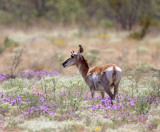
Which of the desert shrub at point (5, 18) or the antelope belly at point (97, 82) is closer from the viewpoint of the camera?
the antelope belly at point (97, 82)

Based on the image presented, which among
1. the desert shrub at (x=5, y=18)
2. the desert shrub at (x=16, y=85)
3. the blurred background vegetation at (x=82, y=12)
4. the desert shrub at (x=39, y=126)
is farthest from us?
the desert shrub at (x=5, y=18)

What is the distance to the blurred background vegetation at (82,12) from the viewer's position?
31789 mm

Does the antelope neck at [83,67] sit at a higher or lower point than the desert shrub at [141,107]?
higher

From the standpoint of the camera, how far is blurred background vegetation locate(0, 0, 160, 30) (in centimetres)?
3179

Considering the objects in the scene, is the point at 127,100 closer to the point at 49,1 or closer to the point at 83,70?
the point at 83,70

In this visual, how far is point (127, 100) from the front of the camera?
26.6 ft

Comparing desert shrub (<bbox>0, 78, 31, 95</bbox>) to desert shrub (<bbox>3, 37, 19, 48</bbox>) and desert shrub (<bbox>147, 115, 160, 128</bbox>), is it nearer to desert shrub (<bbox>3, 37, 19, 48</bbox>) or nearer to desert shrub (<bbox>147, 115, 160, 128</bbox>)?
desert shrub (<bbox>147, 115, 160, 128</bbox>)

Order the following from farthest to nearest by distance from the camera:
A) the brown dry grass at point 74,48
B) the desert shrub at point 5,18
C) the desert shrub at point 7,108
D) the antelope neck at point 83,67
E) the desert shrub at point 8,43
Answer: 1. the desert shrub at point 5,18
2. the desert shrub at point 8,43
3. the brown dry grass at point 74,48
4. the antelope neck at point 83,67
5. the desert shrub at point 7,108

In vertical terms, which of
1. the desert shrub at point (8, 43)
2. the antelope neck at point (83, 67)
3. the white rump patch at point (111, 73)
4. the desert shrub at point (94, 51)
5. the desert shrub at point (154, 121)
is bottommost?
the desert shrub at point (154, 121)

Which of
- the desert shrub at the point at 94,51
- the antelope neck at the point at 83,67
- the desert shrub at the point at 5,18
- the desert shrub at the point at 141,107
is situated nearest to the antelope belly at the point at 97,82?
the antelope neck at the point at 83,67

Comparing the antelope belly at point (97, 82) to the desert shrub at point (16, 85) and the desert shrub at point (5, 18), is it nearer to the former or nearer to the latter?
the desert shrub at point (16, 85)

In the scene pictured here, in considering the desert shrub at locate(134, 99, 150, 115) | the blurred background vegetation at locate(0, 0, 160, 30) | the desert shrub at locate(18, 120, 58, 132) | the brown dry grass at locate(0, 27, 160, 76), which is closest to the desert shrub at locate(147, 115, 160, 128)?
the desert shrub at locate(134, 99, 150, 115)

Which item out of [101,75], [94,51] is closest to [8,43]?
[94,51]

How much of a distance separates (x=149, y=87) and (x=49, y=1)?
104 feet
